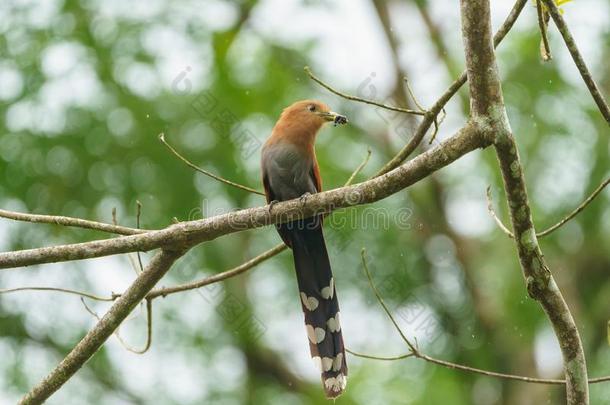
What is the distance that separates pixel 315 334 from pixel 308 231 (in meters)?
0.67

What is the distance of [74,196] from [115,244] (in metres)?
3.95

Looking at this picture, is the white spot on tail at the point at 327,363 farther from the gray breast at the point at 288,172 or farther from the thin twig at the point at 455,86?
the thin twig at the point at 455,86

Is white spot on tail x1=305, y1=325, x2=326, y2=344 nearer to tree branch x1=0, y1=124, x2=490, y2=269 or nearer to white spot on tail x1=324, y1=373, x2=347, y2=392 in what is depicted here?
white spot on tail x1=324, y1=373, x2=347, y2=392

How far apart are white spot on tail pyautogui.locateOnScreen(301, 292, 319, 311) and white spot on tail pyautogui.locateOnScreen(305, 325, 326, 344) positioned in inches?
4.9

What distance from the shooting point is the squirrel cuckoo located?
15.2 ft

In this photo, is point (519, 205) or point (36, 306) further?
point (36, 306)

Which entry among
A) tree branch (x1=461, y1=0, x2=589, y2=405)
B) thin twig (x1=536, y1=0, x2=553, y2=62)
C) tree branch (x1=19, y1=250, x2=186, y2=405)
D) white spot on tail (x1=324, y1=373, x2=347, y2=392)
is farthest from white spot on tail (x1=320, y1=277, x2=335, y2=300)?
thin twig (x1=536, y1=0, x2=553, y2=62)

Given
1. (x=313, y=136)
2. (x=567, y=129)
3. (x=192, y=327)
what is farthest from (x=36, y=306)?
(x=567, y=129)

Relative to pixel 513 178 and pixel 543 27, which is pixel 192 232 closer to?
pixel 513 178

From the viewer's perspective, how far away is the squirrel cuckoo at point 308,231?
4629 millimetres

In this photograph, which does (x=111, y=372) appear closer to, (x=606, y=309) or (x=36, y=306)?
(x=36, y=306)

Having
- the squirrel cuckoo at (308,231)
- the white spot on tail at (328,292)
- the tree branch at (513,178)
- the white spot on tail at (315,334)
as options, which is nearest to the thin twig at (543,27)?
the tree branch at (513,178)

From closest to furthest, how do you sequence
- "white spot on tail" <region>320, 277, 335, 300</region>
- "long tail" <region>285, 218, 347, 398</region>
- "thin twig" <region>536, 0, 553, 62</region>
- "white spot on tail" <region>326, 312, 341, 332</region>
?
"thin twig" <region>536, 0, 553, 62</region>, "long tail" <region>285, 218, 347, 398</region>, "white spot on tail" <region>326, 312, 341, 332</region>, "white spot on tail" <region>320, 277, 335, 300</region>

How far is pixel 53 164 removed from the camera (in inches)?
294
